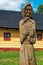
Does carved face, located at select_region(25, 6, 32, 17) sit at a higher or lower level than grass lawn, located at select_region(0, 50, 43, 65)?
higher

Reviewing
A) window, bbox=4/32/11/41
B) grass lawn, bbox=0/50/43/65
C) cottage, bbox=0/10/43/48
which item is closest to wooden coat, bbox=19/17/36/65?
grass lawn, bbox=0/50/43/65

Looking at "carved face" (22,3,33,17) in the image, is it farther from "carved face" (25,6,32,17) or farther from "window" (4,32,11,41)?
"window" (4,32,11,41)

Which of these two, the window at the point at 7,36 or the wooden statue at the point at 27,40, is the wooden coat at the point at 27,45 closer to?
the wooden statue at the point at 27,40

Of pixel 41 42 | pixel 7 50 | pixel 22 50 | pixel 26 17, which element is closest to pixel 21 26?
pixel 26 17

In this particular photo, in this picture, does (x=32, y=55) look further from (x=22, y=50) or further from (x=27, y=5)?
(x=27, y=5)

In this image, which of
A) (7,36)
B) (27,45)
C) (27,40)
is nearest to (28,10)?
(27,40)

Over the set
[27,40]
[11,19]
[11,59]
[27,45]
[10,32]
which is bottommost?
[11,59]

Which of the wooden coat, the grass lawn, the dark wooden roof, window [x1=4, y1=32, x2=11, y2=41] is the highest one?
the dark wooden roof

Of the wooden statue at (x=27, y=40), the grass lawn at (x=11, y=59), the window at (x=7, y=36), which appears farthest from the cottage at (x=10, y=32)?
the wooden statue at (x=27, y=40)

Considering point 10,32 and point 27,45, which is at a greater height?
point 27,45

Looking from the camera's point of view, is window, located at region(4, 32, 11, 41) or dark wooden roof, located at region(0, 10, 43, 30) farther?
dark wooden roof, located at region(0, 10, 43, 30)

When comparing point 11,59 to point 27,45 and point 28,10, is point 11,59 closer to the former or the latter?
point 27,45

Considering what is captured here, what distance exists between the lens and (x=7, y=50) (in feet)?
88.9

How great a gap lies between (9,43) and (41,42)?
5.28 metres
